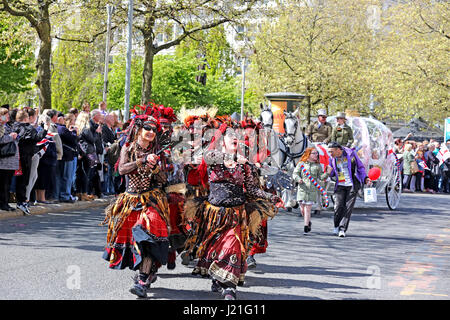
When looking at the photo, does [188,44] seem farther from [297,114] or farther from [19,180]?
[19,180]

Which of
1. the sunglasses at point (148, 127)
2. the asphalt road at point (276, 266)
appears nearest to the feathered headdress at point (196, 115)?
the sunglasses at point (148, 127)

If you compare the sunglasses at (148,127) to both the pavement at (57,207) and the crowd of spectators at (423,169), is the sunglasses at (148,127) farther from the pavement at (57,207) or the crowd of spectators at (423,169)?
the crowd of spectators at (423,169)

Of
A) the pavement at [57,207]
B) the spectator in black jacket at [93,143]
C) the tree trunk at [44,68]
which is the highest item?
the tree trunk at [44,68]

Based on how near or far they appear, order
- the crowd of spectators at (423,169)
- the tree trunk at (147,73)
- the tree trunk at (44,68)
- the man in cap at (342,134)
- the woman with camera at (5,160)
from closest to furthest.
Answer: the woman with camera at (5,160) → the man in cap at (342,134) → the tree trunk at (44,68) → the tree trunk at (147,73) → the crowd of spectators at (423,169)

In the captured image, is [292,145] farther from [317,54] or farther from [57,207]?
[317,54]

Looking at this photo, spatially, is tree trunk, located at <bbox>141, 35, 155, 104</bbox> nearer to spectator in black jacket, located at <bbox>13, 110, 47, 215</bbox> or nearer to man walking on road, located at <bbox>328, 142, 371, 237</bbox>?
spectator in black jacket, located at <bbox>13, 110, 47, 215</bbox>

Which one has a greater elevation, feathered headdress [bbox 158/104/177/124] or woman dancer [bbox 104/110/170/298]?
feathered headdress [bbox 158/104/177/124]

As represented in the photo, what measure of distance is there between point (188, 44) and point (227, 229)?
20.1 meters

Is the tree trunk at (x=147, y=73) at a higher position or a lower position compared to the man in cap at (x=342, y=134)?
higher

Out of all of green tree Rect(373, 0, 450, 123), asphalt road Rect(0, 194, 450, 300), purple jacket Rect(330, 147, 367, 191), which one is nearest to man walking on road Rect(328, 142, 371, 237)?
purple jacket Rect(330, 147, 367, 191)

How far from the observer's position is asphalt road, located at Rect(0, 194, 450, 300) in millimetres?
7637

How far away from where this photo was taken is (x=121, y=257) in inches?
289

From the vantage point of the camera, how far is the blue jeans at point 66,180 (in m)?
15.4

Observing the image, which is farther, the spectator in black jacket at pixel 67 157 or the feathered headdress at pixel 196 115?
the spectator in black jacket at pixel 67 157
